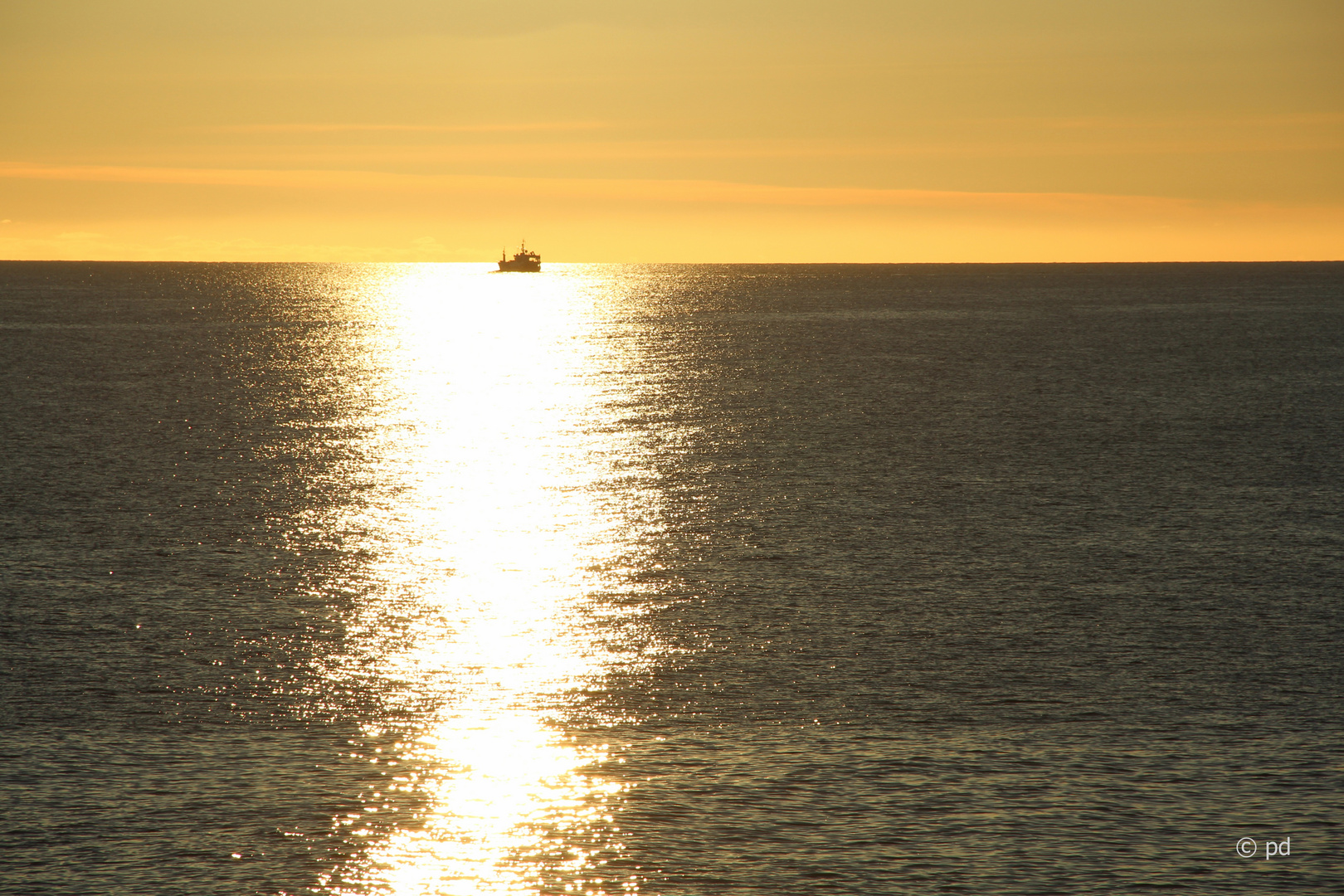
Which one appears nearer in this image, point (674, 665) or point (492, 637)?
point (674, 665)

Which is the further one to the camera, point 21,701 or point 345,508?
point 345,508

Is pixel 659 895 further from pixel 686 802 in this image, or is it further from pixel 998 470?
pixel 998 470

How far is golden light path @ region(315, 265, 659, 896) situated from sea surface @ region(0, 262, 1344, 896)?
0.13 m

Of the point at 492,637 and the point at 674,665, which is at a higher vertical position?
the point at 492,637

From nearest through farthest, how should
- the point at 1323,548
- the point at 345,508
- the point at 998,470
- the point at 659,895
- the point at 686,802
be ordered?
the point at 659,895
the point at 686,802
the point at 1323,548
the point at 345,508
the point at 998,470

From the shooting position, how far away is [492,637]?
39.1 meters

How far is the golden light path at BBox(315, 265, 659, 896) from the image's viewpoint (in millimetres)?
24844

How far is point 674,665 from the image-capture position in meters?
36.2

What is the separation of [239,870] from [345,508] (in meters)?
37.0

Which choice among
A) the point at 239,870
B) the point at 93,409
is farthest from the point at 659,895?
the point at 93,409

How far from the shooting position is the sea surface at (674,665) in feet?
81.6

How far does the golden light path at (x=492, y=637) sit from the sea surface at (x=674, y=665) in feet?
0.44

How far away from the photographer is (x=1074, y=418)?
94438 mm

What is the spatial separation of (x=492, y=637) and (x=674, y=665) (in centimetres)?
604
